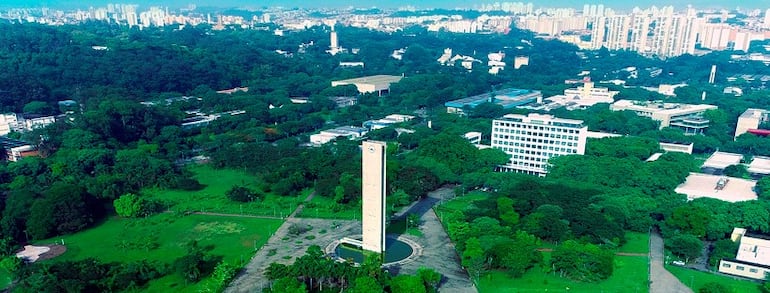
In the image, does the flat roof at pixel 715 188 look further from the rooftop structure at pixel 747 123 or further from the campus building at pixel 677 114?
the campus building at pixel 677 114

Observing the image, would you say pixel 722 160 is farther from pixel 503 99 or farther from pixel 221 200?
pixel 221 200

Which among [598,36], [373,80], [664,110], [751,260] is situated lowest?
[751,260]

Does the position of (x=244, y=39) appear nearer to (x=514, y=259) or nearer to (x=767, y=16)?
(x=514, y=259)

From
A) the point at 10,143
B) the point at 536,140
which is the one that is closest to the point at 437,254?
the point at 536,140

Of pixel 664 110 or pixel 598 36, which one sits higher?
pixel 598 36

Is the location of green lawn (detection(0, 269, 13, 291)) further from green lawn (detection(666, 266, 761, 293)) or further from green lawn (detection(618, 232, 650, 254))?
green lawn (detection(666, 266, 761, 293))

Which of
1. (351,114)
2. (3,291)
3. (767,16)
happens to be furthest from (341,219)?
(767,16)

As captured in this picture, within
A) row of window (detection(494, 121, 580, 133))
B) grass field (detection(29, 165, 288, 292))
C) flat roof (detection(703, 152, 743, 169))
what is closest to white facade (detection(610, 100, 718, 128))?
flat roof (detection(703, 152, 743, 169))
